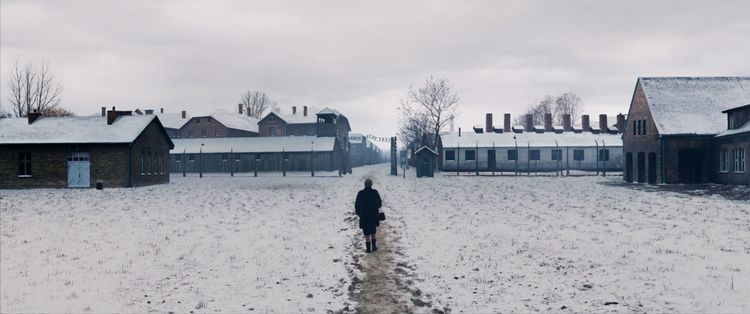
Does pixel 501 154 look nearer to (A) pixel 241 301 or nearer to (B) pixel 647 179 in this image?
(B) pixel 647 179

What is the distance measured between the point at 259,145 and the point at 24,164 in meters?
26.9

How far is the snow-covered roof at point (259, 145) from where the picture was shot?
57.4m

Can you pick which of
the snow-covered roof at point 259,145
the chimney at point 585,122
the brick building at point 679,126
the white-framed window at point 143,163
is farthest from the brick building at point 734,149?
the white-framed window at point 143,163

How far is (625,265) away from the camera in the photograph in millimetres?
9383

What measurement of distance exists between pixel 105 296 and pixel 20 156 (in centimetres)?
3288

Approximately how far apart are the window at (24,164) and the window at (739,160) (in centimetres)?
4488

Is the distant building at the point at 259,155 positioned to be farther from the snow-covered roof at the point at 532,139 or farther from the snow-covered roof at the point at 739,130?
the snow-covered roof at the point at 739,130

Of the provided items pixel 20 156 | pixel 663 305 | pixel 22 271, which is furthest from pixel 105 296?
pixel 20 156

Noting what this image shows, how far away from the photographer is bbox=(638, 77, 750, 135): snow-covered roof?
33.6 m

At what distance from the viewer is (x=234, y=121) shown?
3150 inches

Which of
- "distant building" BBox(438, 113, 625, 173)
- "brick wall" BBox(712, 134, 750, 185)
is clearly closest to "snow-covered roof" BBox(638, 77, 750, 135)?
"brick wall" BBox(712, 134, 750, 185)

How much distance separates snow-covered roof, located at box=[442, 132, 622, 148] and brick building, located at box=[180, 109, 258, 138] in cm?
3441

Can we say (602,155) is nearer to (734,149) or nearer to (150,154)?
(734,149)

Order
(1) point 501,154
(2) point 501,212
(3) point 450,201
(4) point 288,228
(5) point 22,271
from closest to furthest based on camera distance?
(5) point 22,271 → (4) point 288,228 → (2) point 501,212 → (3) point 450,201 → (1) point 501,154
